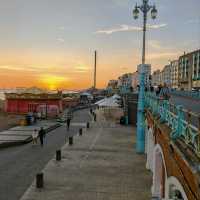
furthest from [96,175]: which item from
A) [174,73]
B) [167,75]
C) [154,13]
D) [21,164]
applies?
[167,75]

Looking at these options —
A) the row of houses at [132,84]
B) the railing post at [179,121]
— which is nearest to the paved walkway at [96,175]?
the row of houses at [132,84]

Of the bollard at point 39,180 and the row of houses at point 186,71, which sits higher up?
the row of houses at point 186,71

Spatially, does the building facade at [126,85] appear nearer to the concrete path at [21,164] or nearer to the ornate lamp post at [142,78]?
the concrete path at [21,164]

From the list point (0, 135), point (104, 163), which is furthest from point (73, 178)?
point (0, 135)

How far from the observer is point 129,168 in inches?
699

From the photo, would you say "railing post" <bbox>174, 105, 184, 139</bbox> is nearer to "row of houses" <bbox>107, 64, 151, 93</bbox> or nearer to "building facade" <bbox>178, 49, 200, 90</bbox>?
"row of houses" <bbox>107, 64, 151, 93</bbox>

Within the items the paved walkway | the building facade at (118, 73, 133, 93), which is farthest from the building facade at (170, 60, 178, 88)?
the paved walkway

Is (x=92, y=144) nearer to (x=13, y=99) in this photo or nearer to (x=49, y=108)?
(x=49, y=108)

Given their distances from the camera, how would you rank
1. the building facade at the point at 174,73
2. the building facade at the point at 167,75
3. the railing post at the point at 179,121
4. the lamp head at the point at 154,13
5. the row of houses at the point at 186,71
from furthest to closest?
the building facade at the point at 167,75
the building facade at the point at 174,73
the row of houses at the point at 186,71
the lamp head at the point at 154,13
the railing post at the point at 179,121

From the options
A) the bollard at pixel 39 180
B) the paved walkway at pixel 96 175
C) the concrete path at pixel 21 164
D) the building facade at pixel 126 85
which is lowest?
the concrete path at pixel 21 164

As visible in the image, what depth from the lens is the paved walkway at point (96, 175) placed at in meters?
13.5

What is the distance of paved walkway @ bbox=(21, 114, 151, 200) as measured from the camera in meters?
13.5

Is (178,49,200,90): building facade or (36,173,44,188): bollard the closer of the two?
(36,173,44,188): bollard

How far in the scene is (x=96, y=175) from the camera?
1628cm
